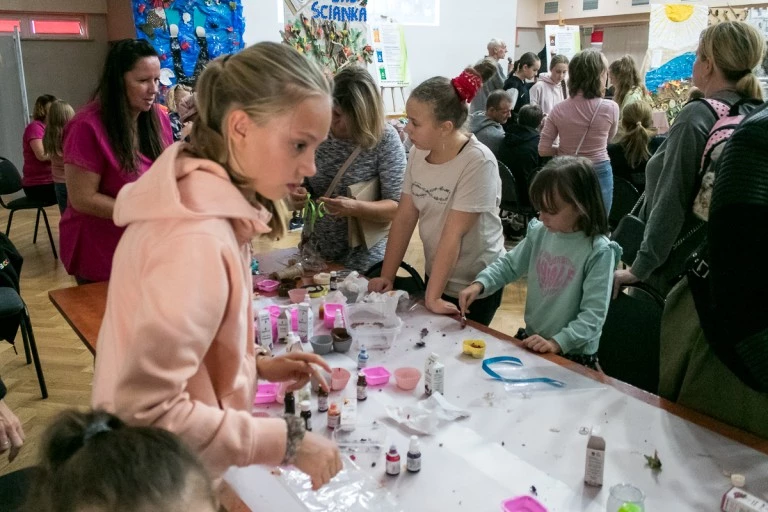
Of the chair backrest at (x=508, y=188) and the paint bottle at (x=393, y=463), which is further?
the chair backrest at (x=508, y=188)

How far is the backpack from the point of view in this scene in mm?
1809

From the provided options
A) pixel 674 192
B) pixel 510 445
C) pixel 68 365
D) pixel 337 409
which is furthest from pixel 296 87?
pixel 68 365

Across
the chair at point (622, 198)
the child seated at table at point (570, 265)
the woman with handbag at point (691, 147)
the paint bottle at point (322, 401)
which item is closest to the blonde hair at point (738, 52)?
the woman with handbag at point (691, 147)

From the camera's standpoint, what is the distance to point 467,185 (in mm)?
1979

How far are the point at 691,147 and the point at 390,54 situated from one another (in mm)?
6042

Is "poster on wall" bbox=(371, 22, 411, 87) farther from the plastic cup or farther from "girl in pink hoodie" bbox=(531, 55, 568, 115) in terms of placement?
the plastic cup

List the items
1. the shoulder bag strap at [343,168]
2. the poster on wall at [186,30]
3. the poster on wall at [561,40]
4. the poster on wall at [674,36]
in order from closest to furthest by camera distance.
→ the shoulder bag strap at [343,168]
the poster on wall at [186,30]
the poster on wall at [674,36]
the poster on wall at [561,40]

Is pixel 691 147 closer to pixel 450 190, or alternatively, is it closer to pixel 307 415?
pixel 450 190

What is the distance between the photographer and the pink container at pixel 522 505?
3.61 feet

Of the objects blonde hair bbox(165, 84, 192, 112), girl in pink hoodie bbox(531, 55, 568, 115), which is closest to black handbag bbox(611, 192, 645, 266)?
girl in pink hoodie bbox(531, 55, 568, 115)

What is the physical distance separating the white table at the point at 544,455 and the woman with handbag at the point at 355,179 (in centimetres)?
90

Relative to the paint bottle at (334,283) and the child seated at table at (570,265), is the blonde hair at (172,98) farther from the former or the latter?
the child seated at table at (570,265)

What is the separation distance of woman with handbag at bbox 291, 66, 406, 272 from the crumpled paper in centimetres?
96

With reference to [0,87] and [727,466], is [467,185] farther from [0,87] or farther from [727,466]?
[0,87]
